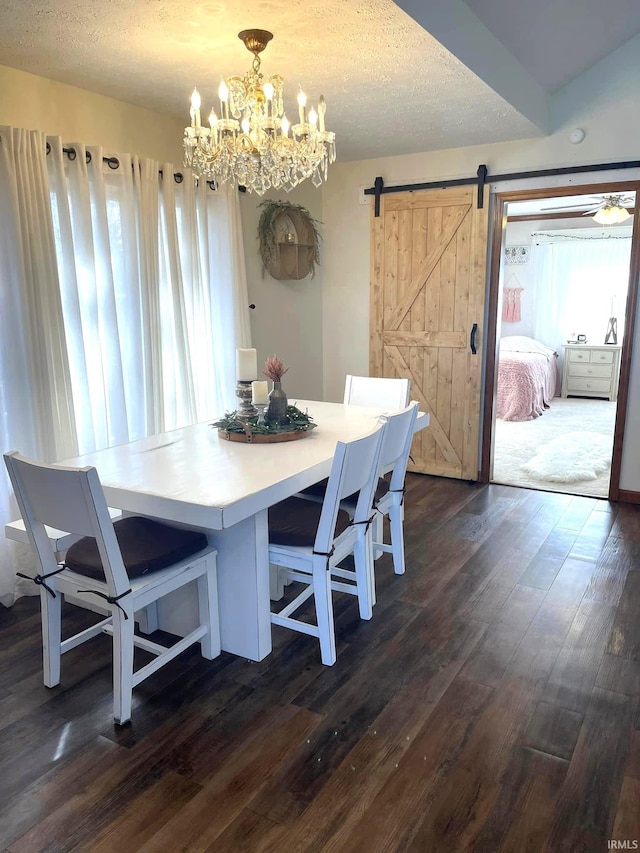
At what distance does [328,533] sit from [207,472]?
0.50m

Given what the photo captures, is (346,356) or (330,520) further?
(346,356)

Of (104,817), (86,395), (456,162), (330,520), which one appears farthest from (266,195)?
(104,817)

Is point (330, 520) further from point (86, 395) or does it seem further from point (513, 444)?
point (513, 444)

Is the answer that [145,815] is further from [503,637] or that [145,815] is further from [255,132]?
[255,132]

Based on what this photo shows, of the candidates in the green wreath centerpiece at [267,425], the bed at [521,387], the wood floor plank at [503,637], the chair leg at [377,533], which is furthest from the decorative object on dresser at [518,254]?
the green wreath centerpiece at [267,425]

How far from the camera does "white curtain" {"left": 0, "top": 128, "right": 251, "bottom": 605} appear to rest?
2.87m

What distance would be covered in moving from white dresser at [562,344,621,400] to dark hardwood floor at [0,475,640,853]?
243 inches

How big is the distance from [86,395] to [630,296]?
3.38m

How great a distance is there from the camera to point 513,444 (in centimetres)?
606

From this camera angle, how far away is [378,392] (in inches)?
147

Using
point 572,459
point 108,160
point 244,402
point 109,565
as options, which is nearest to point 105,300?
point 108,160

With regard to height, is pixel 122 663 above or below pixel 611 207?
below

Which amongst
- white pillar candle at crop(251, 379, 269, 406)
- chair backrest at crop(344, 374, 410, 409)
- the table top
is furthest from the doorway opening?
the table top

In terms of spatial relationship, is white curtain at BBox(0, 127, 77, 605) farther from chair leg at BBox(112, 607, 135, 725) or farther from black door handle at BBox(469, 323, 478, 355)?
black door handle at BBox(469, 323, 478, 355)
